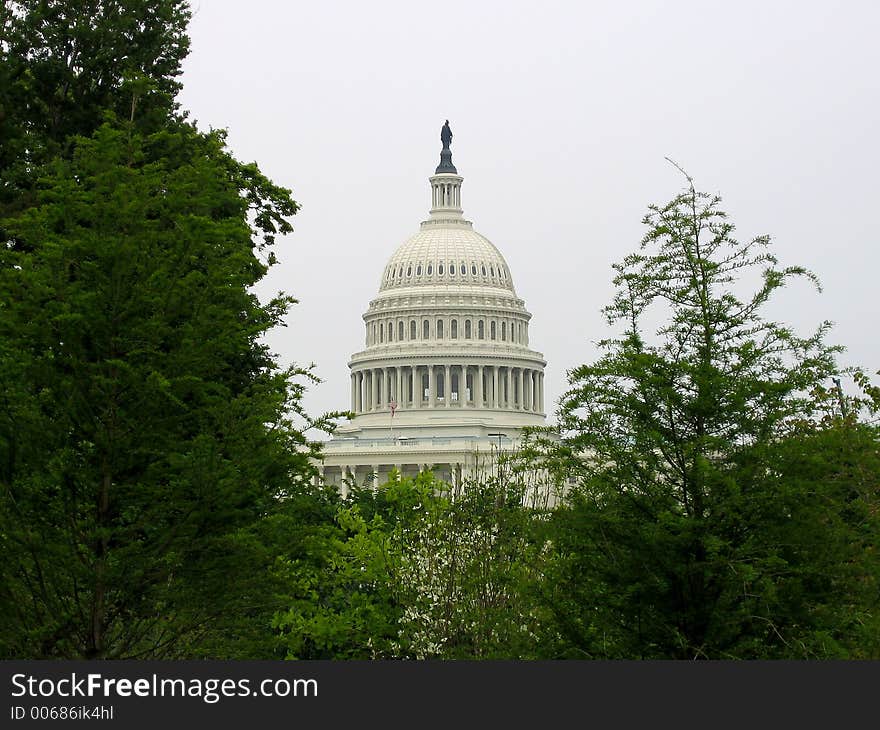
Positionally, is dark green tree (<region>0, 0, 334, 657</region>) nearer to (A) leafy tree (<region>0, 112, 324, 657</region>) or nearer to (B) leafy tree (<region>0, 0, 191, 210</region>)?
(A) leafy tree (<region>0, 112, 324, 657</region>)

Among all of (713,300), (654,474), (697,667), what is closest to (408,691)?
(697,667)

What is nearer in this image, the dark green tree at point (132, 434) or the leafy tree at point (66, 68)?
the dark green tree at point (132, 434)

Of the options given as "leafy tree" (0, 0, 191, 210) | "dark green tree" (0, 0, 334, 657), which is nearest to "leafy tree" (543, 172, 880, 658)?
"dark green tree" (0, 0, 334, 657)

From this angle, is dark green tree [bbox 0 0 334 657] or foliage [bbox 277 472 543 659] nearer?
dark green tree [bbox 0 0 334 657]

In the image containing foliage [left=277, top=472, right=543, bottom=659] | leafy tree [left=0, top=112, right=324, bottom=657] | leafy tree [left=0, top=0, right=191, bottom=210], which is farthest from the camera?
foliage [left=277, top=472, right=543, bottom=659]

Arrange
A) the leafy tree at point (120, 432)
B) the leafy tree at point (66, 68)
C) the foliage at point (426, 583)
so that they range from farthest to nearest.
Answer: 1. the foliage at point (426, 583)
2. the leafy tree at point (66, 68)
3. the leafy tree at point (120, 432)

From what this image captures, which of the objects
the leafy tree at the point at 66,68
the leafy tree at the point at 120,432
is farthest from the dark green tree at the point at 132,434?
the leafy tree at the point at 66,68

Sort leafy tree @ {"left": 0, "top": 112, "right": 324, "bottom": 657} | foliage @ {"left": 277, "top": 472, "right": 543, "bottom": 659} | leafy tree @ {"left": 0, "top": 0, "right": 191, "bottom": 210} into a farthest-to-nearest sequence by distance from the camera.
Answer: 1. foliage @ {"left": 277, "top": 472, "right": 543, "bottom": 659}
2. leafy tree @ {"left": 0, "top": 0, "right": 191, "bottom": 210}
3. leafy tree @ {"left": 0, "top": 112, "right": 324, "bottom": 657}

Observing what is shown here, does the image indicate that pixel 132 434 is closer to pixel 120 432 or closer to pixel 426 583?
pixel 120 432

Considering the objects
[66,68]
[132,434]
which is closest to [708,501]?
[132,434]

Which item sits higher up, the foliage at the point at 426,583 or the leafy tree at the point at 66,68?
the leafy tree at the point at 66,68

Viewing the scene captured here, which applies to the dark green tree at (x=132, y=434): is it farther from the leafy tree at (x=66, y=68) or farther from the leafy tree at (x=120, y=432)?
the leafy tree at (x=66, y=68)

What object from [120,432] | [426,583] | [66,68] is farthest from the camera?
[426,583]

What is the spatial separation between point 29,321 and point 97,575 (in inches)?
181
